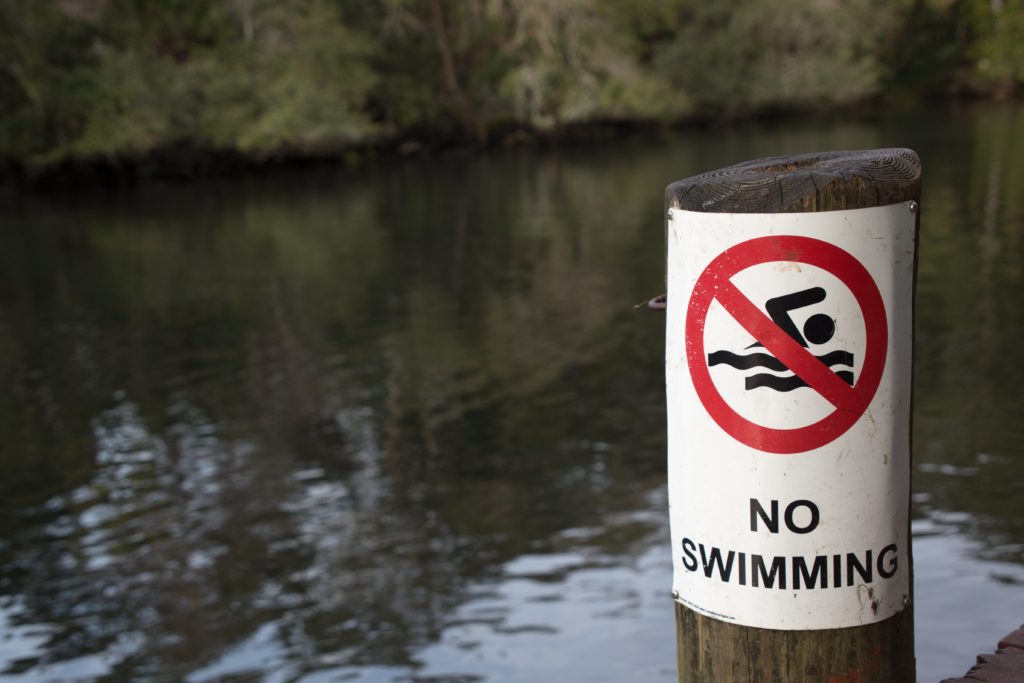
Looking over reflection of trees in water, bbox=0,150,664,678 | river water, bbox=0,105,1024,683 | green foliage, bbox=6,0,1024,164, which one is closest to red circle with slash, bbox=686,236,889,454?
river water, bbox=0,105,1024,683

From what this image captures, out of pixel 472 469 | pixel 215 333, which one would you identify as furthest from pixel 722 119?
pixel 472 469

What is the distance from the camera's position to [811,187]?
2258mm

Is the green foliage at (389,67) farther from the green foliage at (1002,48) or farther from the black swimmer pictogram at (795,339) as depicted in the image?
the black swimmer pictogram at (795,339)

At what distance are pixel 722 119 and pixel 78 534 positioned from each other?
4221cm

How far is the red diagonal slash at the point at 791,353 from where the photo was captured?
230cm

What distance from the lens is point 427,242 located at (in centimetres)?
1980

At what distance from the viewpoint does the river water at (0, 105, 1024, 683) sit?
18.9 ft

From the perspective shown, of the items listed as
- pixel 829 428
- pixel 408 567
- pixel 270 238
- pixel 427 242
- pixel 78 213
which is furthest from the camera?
pixel 78 213

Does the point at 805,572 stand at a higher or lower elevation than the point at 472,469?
higher

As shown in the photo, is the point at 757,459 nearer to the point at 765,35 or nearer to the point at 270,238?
the point at 270,238

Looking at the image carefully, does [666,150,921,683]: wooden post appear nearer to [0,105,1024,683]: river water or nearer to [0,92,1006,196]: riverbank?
[0,105,1024,683]: river water

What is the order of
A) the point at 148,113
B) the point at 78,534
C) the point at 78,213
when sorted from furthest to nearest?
the point at 148,113
the point at 78,213
the point at 78,534

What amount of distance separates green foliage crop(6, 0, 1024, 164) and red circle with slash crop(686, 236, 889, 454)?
29.7 meters

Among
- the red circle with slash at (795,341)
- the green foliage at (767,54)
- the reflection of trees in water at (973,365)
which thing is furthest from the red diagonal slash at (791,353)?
the green foliage at (767,54)
